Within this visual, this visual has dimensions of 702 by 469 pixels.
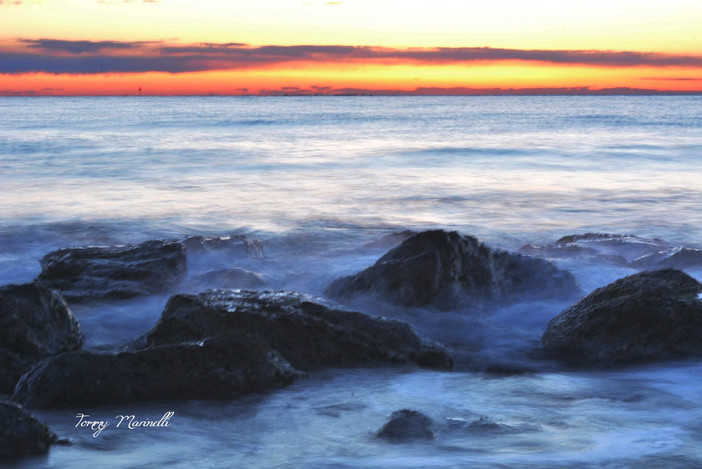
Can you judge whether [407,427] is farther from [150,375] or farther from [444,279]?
[444,279]

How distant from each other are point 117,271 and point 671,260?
5.88 metres

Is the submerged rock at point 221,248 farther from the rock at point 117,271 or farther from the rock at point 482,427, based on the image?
the rock at point 482,427

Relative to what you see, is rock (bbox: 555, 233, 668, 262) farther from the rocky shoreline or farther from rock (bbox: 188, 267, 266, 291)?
rock (bbox: 188, 267, 266, 291)

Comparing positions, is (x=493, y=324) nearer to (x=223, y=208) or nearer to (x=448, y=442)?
(x=448, y=442)

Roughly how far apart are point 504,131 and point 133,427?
39.6 meters

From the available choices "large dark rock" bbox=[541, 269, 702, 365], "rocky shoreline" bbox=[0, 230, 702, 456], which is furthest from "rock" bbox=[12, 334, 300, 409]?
"large dark rock" bbox=[541, 269, 702, 365]

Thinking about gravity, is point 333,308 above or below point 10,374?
above

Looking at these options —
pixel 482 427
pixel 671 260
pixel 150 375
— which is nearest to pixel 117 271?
pixel 150 375

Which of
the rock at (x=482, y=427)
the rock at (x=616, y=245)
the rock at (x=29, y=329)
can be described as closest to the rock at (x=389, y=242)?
the rock at (x=616, y=245)

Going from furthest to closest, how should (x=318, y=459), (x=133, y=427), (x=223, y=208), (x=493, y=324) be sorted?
(x=223, y=208), (x=493, y=324), (x=133, y=427), (x=318, y=459)

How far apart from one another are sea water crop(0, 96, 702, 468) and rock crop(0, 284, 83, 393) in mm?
632

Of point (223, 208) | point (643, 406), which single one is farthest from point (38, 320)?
point (223, 208)

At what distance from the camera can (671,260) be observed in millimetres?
8680

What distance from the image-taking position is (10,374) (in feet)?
17.0
